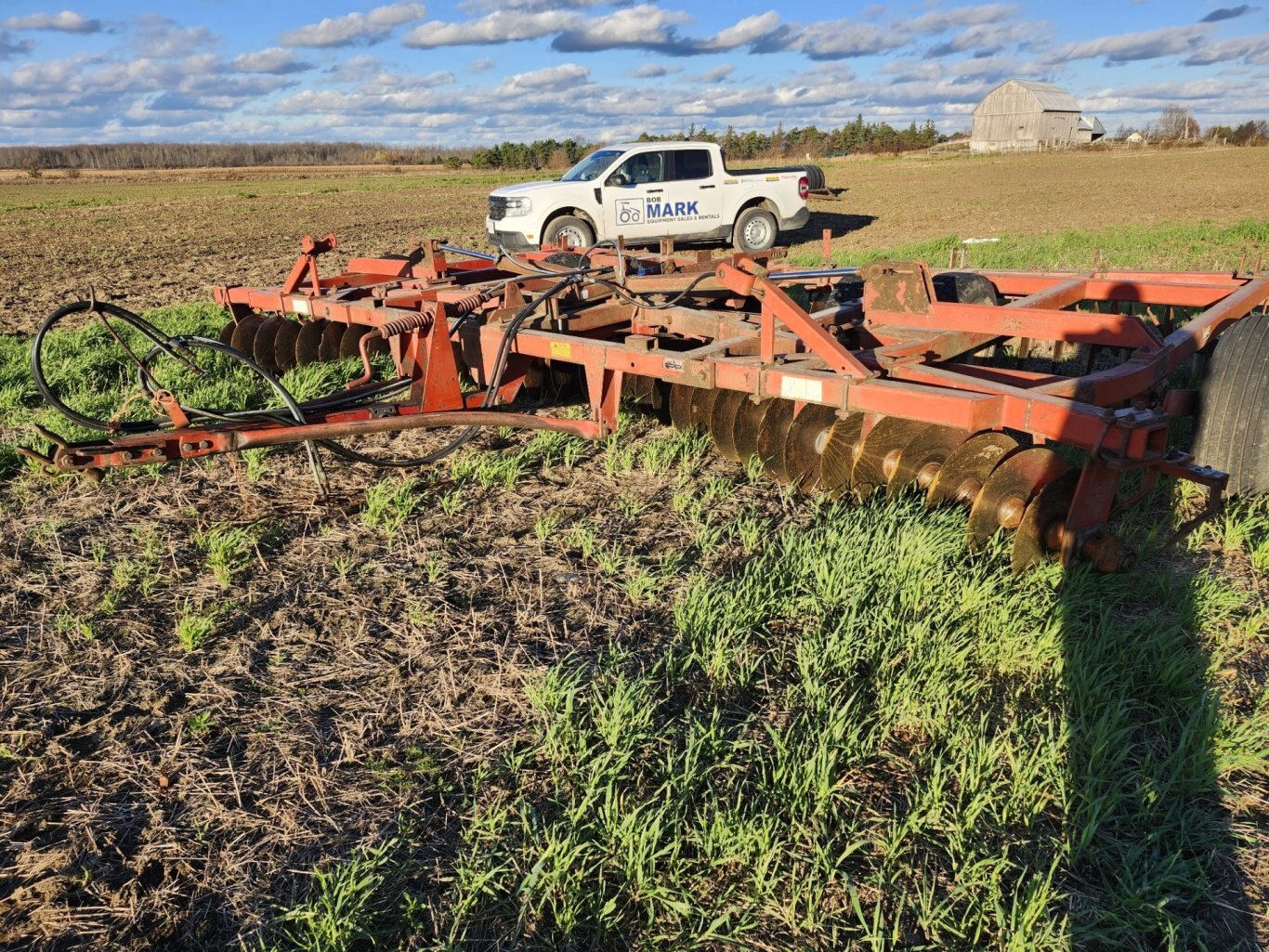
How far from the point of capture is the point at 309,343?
6.82 meters

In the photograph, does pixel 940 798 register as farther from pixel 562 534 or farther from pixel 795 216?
pixel 795 216

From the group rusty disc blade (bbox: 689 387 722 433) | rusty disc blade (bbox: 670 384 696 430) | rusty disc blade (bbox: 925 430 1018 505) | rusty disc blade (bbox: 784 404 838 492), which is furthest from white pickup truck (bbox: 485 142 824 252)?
rusty disc blade (bbox: 925 430 1018 505)

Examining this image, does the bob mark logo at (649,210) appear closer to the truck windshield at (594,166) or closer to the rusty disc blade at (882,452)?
the truck windshield at (594,166)

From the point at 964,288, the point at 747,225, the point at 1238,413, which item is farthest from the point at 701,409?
the point at 747,225

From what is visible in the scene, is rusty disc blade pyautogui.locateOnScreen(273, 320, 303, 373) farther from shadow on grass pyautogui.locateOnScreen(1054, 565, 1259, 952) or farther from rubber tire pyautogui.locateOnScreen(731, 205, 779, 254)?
rubber tire pyautogui.locateOnScreen(731, 205, 779, 254)

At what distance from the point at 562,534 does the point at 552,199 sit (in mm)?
9773

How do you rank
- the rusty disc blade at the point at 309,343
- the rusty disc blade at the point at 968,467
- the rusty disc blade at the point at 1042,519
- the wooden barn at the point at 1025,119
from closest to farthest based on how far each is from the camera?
1. the rusty disc blade at the point at 1042,519
2. the rusty disc blade at the point at 968,467
3. the rusty disc blade at the point at 309,343
4. the wooden barn at the point at 1025,119

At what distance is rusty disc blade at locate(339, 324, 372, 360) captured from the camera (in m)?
6.84

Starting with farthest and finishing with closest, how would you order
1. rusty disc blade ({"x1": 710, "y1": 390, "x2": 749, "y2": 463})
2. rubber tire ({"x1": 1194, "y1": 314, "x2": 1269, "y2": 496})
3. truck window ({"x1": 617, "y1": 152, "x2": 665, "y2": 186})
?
1. truck window ({"x1": 617, "y1": 152, "x2": 665, "y2": 186})
2. rusty disc blade ({"x1": 710, "y1": 390, "x2": 749, "y2": 463})
3. rubber tire ({"x1": 1194, "y1": 314, "x2": 1269, "y2": 496})

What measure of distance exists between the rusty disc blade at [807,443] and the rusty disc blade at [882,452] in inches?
8.3

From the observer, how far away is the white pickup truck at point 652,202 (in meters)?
12.8

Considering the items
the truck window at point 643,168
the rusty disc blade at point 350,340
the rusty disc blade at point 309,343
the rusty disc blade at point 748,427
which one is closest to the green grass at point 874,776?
the rusty disc blade at point 748,427

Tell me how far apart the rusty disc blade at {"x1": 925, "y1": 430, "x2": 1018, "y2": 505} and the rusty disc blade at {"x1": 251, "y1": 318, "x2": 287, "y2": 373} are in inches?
202

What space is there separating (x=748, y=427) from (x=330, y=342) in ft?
12.3
